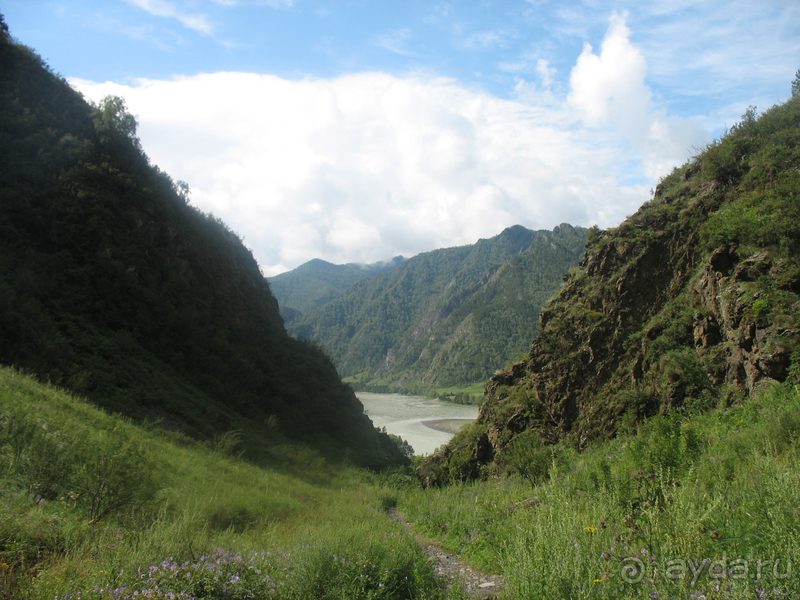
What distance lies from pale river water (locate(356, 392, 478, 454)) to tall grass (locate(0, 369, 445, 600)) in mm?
40100

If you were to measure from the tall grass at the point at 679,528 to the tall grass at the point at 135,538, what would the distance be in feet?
5.40

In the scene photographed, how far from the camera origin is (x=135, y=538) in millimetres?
4738

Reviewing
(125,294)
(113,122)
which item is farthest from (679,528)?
(113,122)

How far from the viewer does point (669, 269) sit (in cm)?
1389

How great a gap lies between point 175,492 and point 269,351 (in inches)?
876

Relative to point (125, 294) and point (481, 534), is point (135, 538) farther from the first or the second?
point (125, 294)

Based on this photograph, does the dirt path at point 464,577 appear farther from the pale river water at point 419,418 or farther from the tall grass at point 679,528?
the pale river water at point 419,418

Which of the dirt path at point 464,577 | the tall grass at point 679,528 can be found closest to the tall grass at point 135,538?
the dirt path at point 464,577

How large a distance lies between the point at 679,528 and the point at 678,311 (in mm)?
10925

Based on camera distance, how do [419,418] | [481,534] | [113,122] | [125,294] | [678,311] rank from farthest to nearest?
[419,418] → [113,122] → [125,294] → [678,311] → [481,534]

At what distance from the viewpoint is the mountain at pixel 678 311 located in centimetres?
946

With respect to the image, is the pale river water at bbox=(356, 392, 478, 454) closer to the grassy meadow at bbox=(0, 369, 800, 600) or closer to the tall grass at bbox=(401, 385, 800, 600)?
the grassy meadow at bbox=(0, 369, 800, 600)

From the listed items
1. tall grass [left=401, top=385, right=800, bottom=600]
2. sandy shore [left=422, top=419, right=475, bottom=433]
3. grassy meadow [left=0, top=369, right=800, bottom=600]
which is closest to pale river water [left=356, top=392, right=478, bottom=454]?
sandy shore [left=422, top=419, right=475, bottom=433]

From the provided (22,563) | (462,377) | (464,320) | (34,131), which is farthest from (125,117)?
(464,320)
